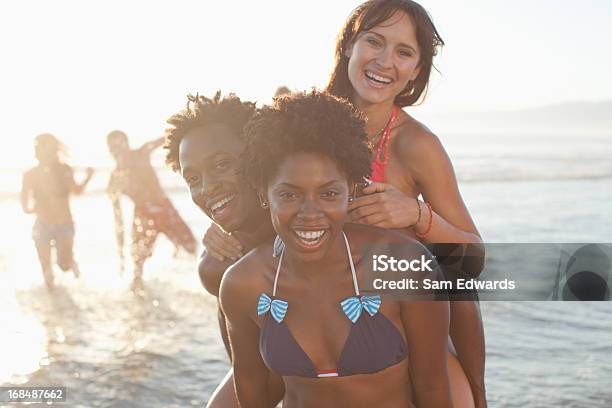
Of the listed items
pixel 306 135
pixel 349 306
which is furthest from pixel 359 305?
pixel 306 135

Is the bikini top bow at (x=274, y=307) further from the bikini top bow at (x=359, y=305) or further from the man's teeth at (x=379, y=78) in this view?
the man's teeth at (x=379, y=78)

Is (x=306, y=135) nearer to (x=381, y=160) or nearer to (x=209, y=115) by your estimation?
(x=209, y=115)

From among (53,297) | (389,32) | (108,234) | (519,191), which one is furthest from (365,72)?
(519,191)

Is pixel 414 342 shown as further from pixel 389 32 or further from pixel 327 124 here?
pixel 389 32

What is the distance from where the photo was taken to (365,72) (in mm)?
3328

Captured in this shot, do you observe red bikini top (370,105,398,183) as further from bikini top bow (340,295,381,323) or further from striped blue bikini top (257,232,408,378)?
bikini top bow (340,295,381,323)

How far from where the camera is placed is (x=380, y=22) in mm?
3262

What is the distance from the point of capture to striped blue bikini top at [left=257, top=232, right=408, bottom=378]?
8.00ft

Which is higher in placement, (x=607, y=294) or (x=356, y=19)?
(x=356, y=19)

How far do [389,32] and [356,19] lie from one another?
225 mm

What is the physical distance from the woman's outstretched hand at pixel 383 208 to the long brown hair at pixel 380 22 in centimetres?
74

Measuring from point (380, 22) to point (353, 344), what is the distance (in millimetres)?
1505

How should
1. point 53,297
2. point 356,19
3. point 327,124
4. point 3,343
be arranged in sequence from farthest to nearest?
point 53,297 < point 3,343 < point 356,19 < point 327,124

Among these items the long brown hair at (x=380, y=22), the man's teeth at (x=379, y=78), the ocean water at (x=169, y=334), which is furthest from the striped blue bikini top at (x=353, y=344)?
the ocean water at (x=169, y=334)
